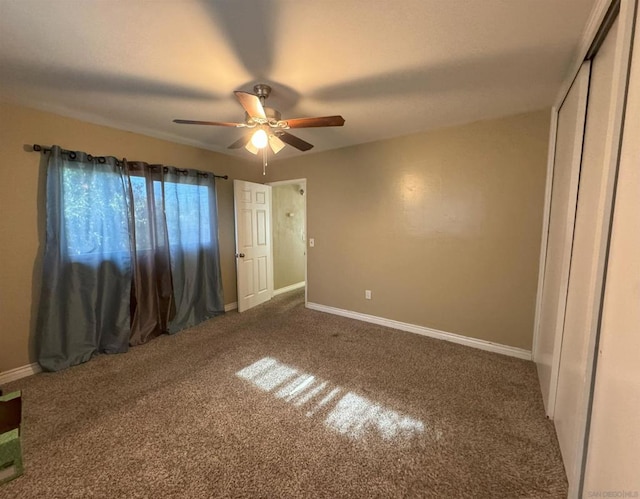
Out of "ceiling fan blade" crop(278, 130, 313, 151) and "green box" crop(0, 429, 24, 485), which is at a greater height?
"ceiling fan blade" crop(278, 130, 313, 151)

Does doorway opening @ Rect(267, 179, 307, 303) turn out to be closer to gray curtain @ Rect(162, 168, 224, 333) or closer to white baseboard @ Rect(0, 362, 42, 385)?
gray curtain @ Rect(162, 168, 224, 333)

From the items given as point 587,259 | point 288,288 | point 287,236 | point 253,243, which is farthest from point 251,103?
point 288,288

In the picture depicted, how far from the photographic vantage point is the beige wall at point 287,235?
500cm

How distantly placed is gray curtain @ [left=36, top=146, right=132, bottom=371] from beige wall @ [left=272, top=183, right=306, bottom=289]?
2.50m

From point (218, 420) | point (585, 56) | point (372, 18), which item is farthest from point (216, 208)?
point (585, 56)

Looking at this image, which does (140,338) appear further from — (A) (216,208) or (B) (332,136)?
(B) (332,136)

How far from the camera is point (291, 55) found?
1.66 m

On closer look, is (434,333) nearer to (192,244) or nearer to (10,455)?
Result: (192,244)

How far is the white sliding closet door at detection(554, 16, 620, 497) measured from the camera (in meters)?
1.08

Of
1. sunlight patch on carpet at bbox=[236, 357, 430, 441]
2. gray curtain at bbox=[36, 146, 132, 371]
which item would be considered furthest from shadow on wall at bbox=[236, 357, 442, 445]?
gray curtain at bbox=[36, 146, 132, 371]

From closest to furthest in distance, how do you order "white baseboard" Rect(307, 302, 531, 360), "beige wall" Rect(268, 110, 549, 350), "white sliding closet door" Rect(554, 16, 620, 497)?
"white sliding closet door" Rect(554, 16, 620, 497), "beige wall" Rect(268, 110, 549, 350), "white baseboard" Rect(307, 302, 531, 360)

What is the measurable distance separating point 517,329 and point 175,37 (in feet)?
11.9

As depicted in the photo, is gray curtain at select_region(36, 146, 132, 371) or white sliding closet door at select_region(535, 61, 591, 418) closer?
white sliding closet door at select_region(535, 61, 591, 418)

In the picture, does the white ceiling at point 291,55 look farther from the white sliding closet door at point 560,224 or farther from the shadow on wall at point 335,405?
the shadow on wall at point 335,405
